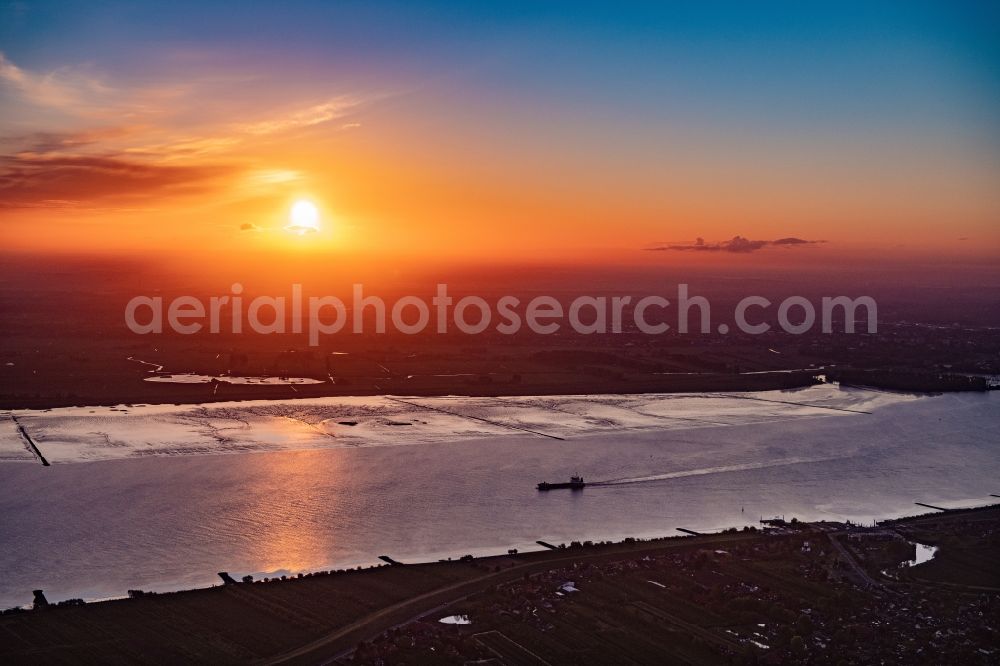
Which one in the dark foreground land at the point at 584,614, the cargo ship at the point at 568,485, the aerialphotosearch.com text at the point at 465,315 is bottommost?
the dark foreground land at the point at 584,614

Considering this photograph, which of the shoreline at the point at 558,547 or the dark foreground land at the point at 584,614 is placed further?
the shoreline at the point at 558,547

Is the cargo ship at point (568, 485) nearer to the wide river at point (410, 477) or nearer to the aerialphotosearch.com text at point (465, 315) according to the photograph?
the wide river at point (410, 477)

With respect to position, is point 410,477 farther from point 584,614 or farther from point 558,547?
point 584,614

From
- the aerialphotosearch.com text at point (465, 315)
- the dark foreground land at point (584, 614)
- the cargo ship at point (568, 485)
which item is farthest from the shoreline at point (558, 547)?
the aerialphotosearch.com text at point (465, 315)

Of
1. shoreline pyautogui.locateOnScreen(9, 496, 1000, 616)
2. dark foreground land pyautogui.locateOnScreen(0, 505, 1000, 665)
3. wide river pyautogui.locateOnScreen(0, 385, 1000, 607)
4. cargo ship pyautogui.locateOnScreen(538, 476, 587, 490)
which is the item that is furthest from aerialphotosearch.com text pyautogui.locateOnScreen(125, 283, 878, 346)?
dark foreground land pyautogui.locateOnScreen(0, 505, 1000, 665)

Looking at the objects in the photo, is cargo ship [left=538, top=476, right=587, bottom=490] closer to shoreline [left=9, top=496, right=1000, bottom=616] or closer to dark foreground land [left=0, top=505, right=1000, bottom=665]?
shoreline [left=9, top=496, right=1000, bottom=616]

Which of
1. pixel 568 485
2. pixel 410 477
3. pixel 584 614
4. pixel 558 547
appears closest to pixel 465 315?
pixel 410 477
